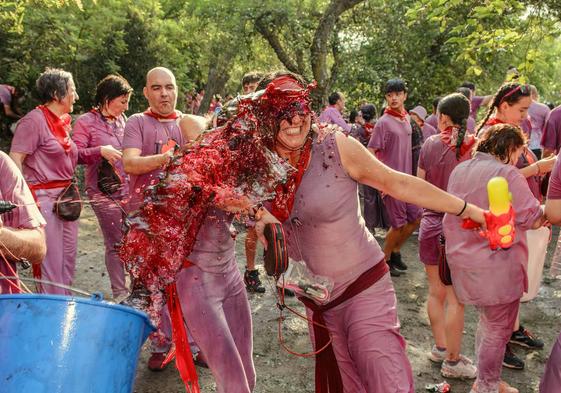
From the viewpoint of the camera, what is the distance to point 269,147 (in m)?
3.07

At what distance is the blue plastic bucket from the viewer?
2109 mm

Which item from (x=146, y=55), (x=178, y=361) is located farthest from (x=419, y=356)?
(x=146, y=55)

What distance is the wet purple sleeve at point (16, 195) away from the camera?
276cm

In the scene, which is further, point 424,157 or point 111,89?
point 111,89

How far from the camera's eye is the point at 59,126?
16.9 feet

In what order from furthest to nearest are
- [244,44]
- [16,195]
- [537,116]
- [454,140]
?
[244,44] → [537,116] → [454,140] → [16,195]

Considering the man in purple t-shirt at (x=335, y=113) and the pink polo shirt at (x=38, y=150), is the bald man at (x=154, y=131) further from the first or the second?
the man in purple t-shirt at (x=335, y=113)

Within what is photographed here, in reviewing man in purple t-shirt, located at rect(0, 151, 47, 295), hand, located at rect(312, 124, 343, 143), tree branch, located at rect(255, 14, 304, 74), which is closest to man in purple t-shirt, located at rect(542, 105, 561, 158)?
hand, located at rect(312, 124, 343, 143)

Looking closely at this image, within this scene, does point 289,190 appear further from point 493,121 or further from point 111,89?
point 111,89

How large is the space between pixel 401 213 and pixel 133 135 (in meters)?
3.50

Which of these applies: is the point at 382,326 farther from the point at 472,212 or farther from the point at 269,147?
the point at 269,147

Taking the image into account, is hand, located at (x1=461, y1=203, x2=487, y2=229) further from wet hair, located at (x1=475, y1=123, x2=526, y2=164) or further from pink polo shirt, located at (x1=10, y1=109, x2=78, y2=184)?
pink polo shirt, located at (x1=10, y1=109, x2=78, y2=184)

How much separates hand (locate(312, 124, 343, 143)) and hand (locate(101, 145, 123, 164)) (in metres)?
2.57

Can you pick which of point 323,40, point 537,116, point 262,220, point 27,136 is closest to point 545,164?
point 262,220
